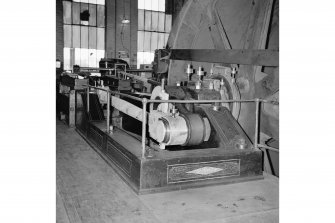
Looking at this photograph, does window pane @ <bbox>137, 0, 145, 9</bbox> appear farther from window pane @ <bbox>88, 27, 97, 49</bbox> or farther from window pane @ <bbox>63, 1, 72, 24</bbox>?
window pane @ <bbox>63, 1, 72, 24</bbox>

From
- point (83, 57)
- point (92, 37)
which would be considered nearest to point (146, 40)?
point (92, 37)

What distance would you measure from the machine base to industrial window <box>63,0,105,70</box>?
13318 mm

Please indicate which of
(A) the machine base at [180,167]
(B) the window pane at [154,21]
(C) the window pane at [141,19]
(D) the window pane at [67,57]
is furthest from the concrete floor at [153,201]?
(B) the window pane at [154,21]

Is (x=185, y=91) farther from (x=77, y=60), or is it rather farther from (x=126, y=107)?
(x=77, y=60)

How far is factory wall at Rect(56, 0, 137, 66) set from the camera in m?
16.6

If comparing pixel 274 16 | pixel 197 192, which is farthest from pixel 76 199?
pixel 274 16

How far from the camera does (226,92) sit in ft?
14.4

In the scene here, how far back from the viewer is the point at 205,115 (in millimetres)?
3744

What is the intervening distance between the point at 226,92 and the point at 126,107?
1273mm

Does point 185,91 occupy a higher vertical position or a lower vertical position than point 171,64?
lower

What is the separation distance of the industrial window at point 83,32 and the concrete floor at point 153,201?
1334cm

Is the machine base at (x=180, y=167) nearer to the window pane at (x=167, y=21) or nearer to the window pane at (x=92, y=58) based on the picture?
the window pane at (x=92, y=58)

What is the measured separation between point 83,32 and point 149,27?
11.1 ft

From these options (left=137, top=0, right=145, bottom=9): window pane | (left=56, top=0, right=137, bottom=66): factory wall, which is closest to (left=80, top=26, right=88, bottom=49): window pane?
(left=56, top=0, right=137, bottom=66): factory wall
